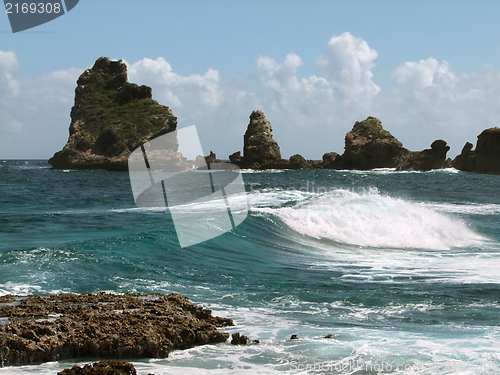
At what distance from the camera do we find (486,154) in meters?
69.4

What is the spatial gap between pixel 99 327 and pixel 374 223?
1244 cm

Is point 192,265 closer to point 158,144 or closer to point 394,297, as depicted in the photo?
point 394,297

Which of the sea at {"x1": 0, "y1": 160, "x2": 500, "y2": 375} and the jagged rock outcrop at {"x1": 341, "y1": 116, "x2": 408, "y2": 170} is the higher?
the jagged rock outcrop at {"x1": 341, "y1": 116, "x2": 408, "y2": 170}

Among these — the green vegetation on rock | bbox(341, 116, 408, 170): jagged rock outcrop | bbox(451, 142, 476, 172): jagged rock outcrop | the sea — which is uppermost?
the green vegetation on rock

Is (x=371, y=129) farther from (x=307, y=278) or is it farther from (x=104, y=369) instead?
(x=104, y=369)

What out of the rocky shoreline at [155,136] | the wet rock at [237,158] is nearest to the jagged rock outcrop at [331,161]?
the rocky shoreline at [155,136]

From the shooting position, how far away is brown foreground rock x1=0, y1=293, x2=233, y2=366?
4426 millimetres

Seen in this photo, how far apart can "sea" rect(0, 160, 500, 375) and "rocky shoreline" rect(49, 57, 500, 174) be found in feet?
184

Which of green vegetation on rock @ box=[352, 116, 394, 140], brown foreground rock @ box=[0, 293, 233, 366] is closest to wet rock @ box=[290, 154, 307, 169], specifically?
green vegetation on rock @ box=[352, 116, 394, 140]

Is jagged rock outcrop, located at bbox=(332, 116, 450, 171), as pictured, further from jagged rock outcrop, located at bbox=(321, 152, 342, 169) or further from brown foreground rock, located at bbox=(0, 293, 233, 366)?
brown foreground rock, located at bbox=(0, 293, 233, 366)

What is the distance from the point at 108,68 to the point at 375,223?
82260 mm

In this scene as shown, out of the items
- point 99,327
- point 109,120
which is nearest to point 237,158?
point 109,120

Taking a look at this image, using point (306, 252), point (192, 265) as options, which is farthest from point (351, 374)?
point (306, 252)

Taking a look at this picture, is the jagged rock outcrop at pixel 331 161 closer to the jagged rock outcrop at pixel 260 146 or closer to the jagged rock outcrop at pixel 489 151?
the jagged rock outcrop at pixel 260 146
